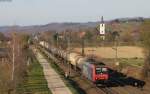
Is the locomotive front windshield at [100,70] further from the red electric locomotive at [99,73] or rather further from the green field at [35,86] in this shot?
the green field at [35,86]

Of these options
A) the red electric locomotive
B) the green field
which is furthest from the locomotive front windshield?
the green field

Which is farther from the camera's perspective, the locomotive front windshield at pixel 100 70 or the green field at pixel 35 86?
the locomotive front windshield at pixel 100 70

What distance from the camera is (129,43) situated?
495ft

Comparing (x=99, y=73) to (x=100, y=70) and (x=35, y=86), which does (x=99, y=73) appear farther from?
(x=35, y=86)

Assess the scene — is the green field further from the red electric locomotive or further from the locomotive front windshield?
the locomotive front windshield

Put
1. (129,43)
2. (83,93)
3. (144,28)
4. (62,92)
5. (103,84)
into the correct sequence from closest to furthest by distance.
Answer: (62,92) < (83,93) < (103,84) < (144,28) < (129,43)

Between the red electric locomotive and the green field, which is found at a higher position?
the red electric locomotive

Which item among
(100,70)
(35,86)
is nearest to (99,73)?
(100,70)

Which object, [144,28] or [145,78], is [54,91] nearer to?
[145,78]

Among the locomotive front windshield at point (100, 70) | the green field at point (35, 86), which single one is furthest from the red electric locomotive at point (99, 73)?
the green field at point (35, 86)

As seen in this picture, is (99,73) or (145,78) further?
(145,78)

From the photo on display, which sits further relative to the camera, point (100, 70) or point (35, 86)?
point (100, 70)

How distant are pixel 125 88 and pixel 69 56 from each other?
114 feet

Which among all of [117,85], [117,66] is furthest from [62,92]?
[117,66]
